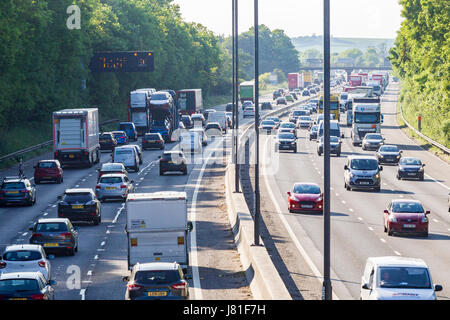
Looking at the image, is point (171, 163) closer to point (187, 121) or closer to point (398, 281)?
point (398, 281)

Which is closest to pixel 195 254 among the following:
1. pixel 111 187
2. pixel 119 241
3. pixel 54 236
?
pixel 119 241

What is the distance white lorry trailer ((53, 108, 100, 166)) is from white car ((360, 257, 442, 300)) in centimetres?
3893

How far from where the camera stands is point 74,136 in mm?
59000

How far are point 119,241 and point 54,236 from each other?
4.13m

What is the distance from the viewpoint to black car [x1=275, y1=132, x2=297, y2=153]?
7612cm

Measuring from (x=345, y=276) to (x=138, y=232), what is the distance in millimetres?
6423

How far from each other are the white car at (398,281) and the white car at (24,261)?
8733 mm

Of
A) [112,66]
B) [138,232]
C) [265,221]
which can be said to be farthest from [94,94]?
[138,232]

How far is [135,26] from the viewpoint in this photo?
120 meters

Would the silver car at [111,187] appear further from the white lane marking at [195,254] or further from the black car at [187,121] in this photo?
the black car at [187,121]

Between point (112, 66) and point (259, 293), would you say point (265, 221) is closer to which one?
point (259, 293)

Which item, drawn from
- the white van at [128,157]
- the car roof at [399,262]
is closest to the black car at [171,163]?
the white van at [128,157]

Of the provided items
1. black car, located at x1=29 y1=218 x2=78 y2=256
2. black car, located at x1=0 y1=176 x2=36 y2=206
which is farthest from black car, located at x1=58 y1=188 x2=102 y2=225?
black car, located at x1=29 y1=218 x2=78 y2=256

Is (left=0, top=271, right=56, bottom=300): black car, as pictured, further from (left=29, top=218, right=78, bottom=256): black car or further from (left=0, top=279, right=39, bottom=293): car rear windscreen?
(left=29, top=218, right=78, bottom=256): black car
